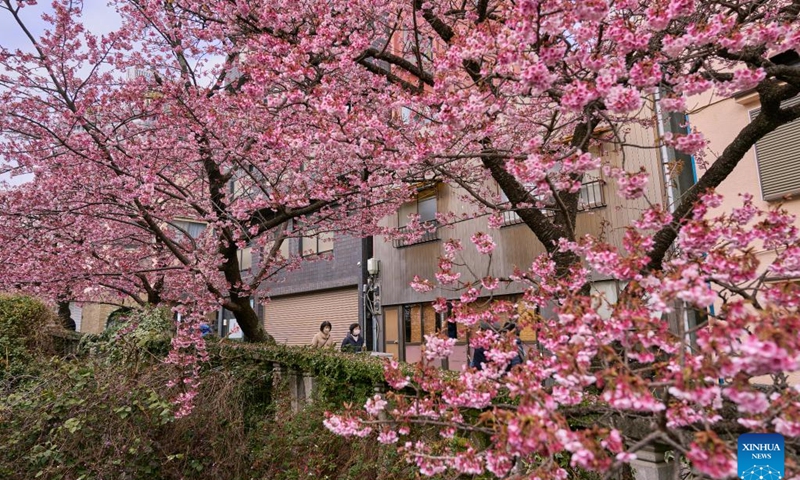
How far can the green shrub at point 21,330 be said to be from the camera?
7917 millimetres

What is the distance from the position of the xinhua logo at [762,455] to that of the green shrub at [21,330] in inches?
355

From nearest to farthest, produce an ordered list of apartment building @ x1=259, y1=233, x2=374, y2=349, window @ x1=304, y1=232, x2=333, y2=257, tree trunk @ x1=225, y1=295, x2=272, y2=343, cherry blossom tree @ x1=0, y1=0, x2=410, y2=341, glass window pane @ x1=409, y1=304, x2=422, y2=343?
1. cherry blossom tree @ x1=0, y1=0, x2=410, y2=341
2. tree trunk @ x1=225, y1=295, x2=272, y2=343
3. glass window pane @ x1=409, y1=304, x2=422, y2=343
4. apartment building @ x1=259, y1=233, x2=374, y2=349
5. window @ x1=304, y1=232, x2=333, y2=257

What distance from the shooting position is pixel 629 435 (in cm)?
267

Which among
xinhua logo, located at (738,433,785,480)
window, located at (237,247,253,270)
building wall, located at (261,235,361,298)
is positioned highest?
window, located at (237,247,253,270)


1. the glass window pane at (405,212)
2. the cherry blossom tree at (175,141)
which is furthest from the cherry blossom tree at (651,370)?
the glass window pane at (405,212)

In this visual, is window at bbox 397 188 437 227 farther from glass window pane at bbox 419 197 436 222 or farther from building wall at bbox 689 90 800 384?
building wall at bbox 689 90 800 384

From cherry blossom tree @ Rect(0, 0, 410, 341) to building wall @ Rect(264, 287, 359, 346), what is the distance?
21.8 ft

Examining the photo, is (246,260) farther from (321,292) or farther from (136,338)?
(136,338)

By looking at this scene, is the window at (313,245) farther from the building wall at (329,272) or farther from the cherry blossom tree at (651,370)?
the cherry blossom tree at (651,370)

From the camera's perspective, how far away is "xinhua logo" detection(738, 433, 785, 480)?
6.10 feet

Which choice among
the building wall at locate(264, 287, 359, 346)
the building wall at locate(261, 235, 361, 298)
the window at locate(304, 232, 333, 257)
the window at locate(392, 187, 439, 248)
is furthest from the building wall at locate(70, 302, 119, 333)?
the window at locate(392, 187, 439, 248)

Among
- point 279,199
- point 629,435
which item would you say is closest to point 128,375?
point 279,199

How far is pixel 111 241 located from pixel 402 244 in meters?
6.98

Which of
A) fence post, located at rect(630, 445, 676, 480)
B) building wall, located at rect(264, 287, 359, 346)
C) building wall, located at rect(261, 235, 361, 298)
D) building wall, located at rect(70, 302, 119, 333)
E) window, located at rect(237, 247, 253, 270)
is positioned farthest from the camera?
building wall, located at rect(70, 302, 119, 333)
